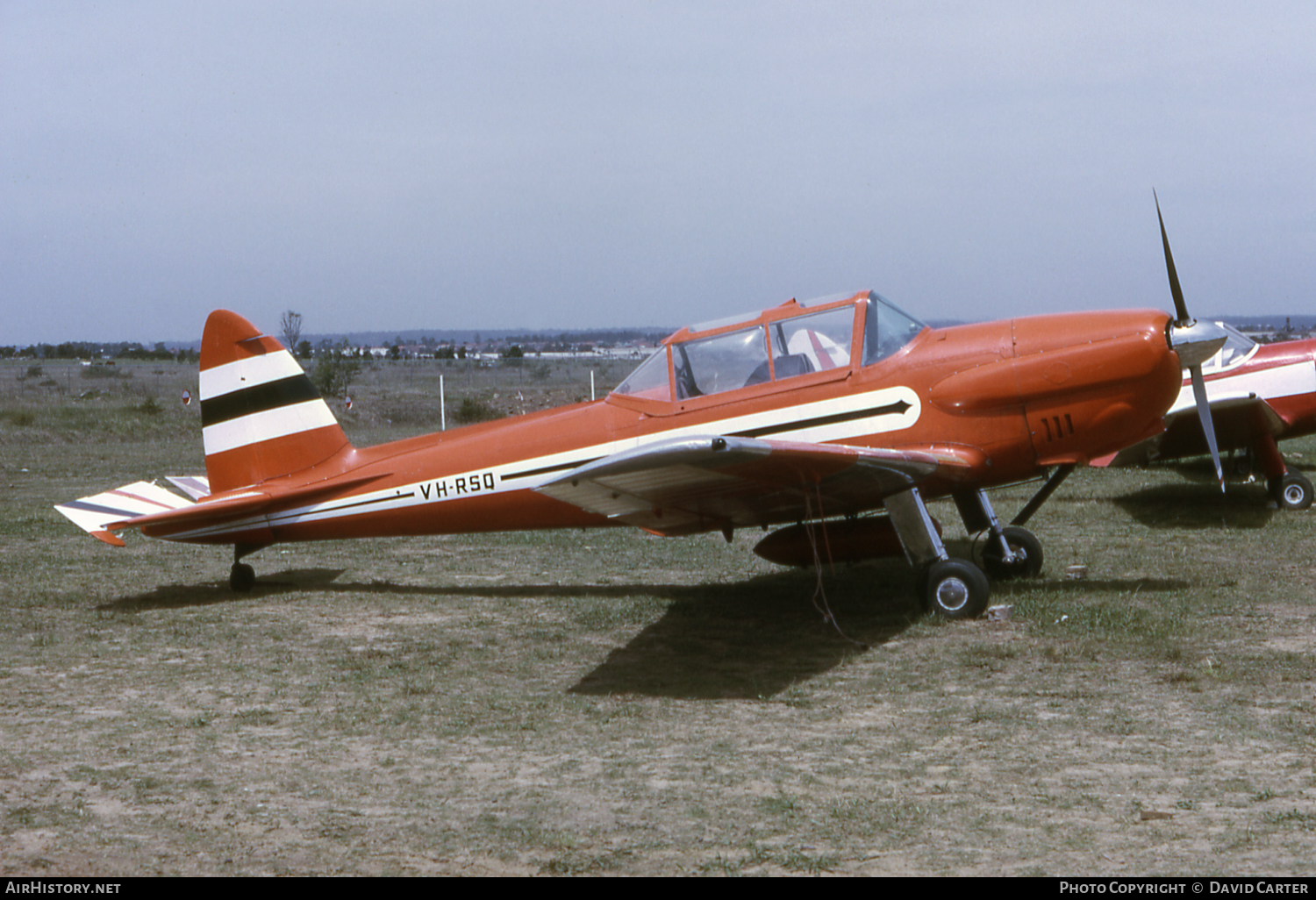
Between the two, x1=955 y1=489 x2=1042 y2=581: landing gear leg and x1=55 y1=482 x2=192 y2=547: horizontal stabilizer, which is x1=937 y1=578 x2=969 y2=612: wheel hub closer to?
x1=955 y1=489 x2=1042 y2=581: landing gear leg

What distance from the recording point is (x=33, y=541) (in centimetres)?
1220

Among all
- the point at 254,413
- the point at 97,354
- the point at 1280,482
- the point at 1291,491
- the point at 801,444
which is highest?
the point at 97,354

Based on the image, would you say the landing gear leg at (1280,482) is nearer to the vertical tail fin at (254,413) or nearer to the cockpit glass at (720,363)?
the cockpit glass at (720,363)

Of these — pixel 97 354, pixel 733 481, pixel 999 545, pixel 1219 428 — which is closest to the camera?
pixel 733 481

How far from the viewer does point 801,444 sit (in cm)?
696

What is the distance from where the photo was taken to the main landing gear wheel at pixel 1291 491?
1269 centimetres

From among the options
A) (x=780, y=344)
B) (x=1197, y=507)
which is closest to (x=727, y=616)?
(x=780, y=344)

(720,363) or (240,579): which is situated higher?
(720,363)

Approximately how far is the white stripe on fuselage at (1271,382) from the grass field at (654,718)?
2267 mm

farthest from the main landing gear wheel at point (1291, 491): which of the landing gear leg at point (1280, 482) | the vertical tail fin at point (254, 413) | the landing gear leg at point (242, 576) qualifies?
the landing gear leg at point (242, 576)

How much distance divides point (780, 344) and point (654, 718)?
132 inches

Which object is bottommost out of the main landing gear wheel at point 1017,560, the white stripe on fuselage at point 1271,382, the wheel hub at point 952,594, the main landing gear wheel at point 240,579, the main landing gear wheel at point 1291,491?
the main landing gear wheel at point 1291,491

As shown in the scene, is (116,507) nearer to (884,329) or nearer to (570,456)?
(570,456)

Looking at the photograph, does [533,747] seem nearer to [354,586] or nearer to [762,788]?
[762,788]
